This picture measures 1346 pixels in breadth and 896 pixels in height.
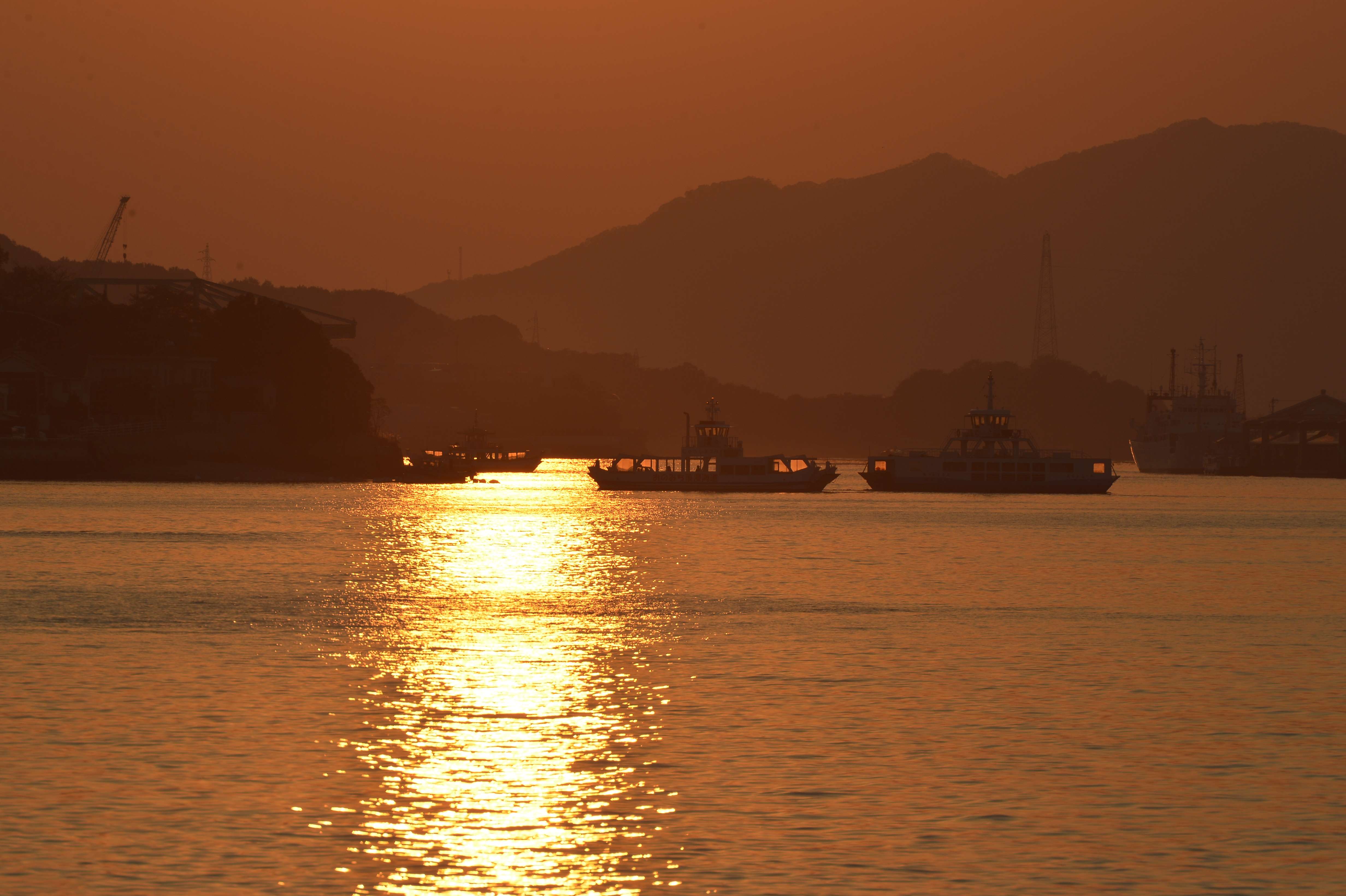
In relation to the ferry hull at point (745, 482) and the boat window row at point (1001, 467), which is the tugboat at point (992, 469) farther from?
the ferry hull at point (745, 482)

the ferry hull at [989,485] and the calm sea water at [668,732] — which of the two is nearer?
the calm sea water at [668,732]

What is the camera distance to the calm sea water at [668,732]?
733 inches

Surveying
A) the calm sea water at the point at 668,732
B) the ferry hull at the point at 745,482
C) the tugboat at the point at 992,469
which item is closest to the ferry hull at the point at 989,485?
the tugboat at the point at 992,469

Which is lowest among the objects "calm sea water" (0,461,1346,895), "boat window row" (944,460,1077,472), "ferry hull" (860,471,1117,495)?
"calm sea water" (0,461,1346,895)

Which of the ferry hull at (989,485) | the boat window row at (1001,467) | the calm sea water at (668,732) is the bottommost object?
the calm sea water at (668,732)

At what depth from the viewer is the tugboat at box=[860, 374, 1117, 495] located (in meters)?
186

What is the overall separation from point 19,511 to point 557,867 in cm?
10895

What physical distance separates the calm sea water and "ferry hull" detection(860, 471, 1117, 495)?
11733 centimetres

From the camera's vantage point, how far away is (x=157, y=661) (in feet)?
121

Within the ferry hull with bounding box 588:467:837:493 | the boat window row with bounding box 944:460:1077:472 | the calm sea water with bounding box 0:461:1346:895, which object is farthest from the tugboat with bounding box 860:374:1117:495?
the calm sea water with bounding box 0:461:1346:895

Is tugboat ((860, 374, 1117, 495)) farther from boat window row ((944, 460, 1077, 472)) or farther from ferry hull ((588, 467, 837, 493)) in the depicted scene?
ferry hull ((588, 467, 837, 493))

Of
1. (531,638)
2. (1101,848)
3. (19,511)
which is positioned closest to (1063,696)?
(1101,848)

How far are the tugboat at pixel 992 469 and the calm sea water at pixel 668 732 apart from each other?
118 m

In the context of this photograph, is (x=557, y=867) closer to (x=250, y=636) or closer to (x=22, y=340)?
(x=250, y=636)
